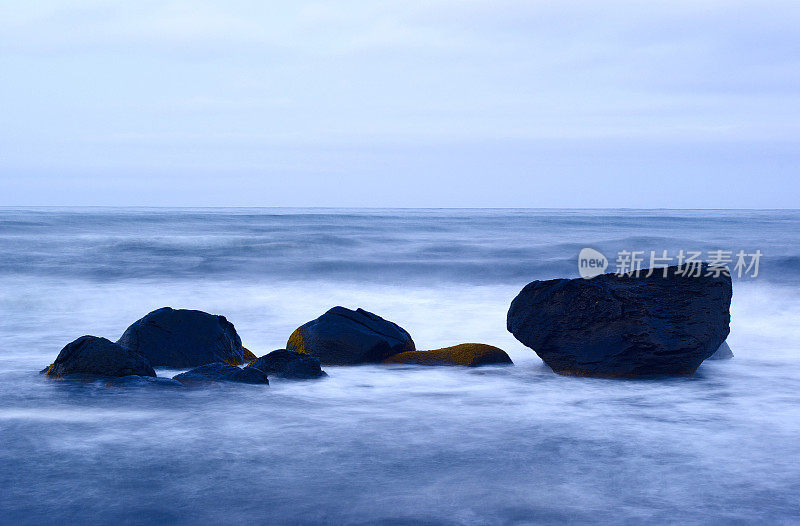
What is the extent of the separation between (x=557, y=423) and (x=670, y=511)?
1482mm

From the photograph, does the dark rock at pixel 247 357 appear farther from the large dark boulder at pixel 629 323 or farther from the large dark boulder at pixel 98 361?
the large dark boulder at pixel 629 323

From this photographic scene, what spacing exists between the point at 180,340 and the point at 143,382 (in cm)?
100

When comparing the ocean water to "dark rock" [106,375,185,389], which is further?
"dark rock" [106,375,185,389]

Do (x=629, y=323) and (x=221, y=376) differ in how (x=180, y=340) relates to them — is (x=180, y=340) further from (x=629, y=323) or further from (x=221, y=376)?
(x=629, y=323)

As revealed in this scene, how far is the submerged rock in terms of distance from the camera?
657cm

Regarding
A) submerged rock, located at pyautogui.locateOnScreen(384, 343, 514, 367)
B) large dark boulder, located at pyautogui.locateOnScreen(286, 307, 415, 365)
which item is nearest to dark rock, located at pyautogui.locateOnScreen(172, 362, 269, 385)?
large dark boulder, located at pyautogui.locateOnScreen(286, 307, 415, 365)

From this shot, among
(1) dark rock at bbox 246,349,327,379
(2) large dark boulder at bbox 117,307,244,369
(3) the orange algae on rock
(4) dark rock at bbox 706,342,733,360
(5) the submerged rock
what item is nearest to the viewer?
(1) dark rock at bbox 246,349,327,379

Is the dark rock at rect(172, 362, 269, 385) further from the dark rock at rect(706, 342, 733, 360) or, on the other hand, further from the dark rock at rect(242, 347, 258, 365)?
the dark rock at rect(706, 342, 733, 360)

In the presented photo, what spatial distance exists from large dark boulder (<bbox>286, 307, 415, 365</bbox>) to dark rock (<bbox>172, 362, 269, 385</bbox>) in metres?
1.09

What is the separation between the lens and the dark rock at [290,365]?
5879mm

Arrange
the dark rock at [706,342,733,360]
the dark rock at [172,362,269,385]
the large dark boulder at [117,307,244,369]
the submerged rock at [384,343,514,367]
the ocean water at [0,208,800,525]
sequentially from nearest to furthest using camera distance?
1. the ocean water at [0,208,800,525]
2. the dark rock at [172,362,269,385]
3. the large dark boulder at [117,307,244,369]
4. the submerged rock at [384,343,514,367]
5. the dark rock at [706,342,733,360]

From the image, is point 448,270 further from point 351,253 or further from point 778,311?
point 778,311

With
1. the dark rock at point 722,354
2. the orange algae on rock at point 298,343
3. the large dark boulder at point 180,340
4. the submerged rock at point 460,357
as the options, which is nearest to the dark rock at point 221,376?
the large dark boulder at point 180,340

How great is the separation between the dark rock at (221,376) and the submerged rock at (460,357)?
1.47 m
